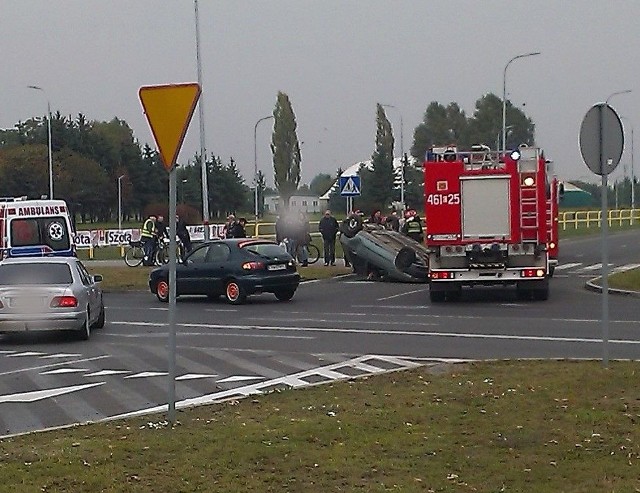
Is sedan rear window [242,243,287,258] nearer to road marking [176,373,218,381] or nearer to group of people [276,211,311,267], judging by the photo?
group of people [276,211,311,267]

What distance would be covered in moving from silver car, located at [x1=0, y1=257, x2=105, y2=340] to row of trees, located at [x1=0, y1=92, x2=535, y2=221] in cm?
4939

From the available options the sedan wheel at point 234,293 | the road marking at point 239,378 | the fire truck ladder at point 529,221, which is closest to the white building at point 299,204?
the sedan wheel at point 234,293

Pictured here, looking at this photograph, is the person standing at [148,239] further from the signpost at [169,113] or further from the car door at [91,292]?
the signpost at [169,113]

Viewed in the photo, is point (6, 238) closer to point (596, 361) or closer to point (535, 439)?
point (596, 361)

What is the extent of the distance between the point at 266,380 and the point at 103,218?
86.1 m

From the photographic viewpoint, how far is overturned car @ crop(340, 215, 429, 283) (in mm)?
30672

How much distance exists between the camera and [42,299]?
18.5 meters

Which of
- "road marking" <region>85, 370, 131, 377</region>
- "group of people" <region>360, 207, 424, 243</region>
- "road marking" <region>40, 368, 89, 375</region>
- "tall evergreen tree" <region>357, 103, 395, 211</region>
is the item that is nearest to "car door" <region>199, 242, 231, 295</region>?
"group of people" <region>360, 207, 424, 243</region>

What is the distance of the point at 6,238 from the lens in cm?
3120

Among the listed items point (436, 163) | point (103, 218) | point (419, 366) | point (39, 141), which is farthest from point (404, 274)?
point (39, 141)

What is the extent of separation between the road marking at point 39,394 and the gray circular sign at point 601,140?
6108 mm

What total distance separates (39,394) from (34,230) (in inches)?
760

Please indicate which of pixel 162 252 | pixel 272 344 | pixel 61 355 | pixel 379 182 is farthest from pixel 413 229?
pixel 379 182

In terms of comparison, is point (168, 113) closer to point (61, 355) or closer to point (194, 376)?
point (194, 376)
